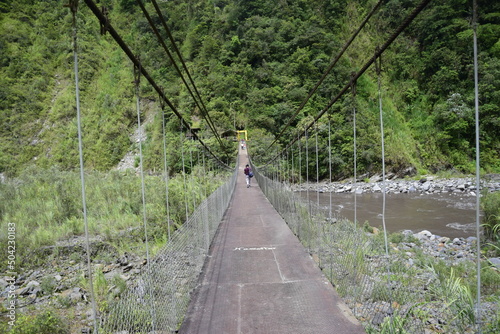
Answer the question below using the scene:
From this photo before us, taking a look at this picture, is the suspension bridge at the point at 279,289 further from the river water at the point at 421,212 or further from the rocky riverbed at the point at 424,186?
the rocky riverbed at the point at 424,186

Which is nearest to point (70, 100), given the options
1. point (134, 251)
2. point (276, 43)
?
point (276, 43)

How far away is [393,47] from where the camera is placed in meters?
30.5

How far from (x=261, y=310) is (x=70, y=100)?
32.1 meters

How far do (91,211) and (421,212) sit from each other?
38.0 ft

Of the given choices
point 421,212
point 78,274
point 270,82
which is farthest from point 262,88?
point 78,274

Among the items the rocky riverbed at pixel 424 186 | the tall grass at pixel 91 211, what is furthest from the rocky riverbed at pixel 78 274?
the rocky riverbed at pixel 424 186

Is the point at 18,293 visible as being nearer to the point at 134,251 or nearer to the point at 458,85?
the point at 134,251

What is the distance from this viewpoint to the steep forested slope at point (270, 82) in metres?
21.6

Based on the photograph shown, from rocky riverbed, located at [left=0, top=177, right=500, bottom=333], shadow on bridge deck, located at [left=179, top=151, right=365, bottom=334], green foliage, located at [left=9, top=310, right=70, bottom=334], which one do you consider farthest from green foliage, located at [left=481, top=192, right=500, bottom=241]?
green foliage, located at [left=9, top=310, right=70, bottom=334]

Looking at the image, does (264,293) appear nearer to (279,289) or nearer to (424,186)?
(279,289)

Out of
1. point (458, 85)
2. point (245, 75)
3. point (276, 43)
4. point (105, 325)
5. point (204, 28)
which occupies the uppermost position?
point (204, 28)

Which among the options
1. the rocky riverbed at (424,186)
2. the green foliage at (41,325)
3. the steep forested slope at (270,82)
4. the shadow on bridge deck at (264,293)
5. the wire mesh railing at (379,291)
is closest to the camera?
the wire mesh railing at (379,291)

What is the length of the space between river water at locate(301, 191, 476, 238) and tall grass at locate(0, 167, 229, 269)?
360 cm

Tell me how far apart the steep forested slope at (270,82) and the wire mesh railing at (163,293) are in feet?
52.9
